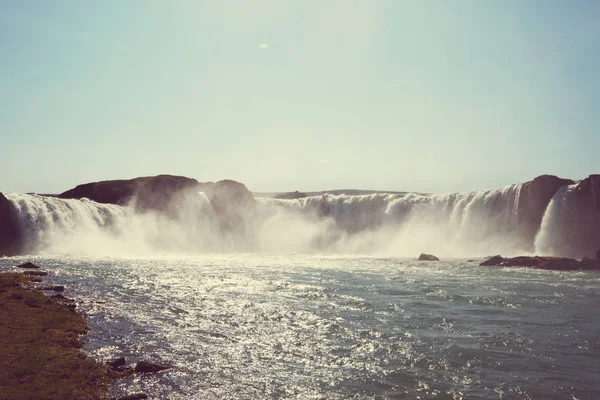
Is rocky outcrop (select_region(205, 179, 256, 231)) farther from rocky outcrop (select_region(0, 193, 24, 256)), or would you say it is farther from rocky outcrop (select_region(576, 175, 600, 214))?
rocky outcrop (select_region(576, 175, 600, 214))

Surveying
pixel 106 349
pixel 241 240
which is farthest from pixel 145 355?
pixel 241 240

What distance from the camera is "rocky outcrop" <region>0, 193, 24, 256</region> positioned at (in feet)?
159

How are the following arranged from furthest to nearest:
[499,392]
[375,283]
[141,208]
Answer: [141,208]
[375,283]
[499,392]

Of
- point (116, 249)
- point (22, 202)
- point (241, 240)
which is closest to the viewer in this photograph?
point (22, 202)

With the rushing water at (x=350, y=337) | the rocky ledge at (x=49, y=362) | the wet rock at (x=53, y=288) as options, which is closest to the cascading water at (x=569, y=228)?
the rushing water at (x=350, y=337)

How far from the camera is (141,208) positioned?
6975 cm

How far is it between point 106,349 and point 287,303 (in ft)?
33.1

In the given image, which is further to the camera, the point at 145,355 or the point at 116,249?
the point at 116,249

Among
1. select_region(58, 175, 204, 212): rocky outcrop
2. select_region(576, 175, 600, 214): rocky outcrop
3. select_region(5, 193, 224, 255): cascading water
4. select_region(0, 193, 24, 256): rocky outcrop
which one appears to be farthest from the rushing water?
select_region(58, 175, 204, 212): rocky outcrop

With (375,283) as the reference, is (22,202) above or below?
above

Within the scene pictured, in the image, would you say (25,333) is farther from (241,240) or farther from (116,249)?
(241,240)

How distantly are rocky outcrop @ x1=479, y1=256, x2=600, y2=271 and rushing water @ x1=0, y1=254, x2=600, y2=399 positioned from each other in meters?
13.2

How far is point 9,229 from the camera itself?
161 ft

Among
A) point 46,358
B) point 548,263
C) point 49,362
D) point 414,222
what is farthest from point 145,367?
point 414,222
